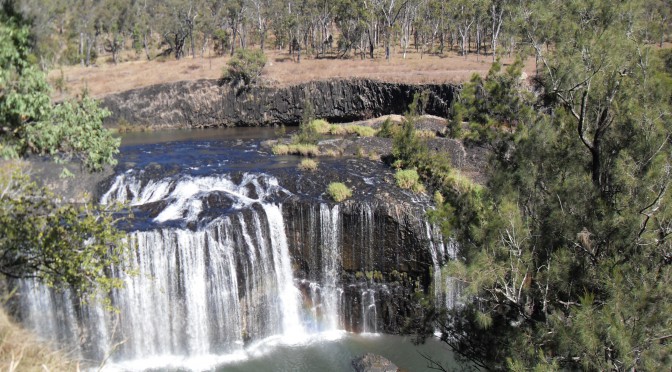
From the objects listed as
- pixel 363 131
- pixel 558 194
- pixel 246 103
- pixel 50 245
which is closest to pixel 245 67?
pixel 246 103

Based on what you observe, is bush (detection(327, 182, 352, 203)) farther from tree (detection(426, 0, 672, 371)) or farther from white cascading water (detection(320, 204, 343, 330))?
tree (detection(426, 0, 672, 371))

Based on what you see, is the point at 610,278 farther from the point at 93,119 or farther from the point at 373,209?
the point at 373,209

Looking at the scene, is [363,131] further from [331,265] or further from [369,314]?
[369,314]

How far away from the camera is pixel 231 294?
18.8 meters

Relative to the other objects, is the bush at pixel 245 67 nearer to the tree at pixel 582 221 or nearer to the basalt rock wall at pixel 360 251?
the basalt rock wall at pixel 360 251

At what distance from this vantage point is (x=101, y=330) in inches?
685

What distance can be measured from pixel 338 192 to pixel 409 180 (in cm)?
341

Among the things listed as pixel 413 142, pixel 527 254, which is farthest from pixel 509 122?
pixel 413 142

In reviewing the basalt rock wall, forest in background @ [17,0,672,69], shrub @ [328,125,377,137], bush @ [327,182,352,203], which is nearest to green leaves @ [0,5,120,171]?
the basalt rock wall

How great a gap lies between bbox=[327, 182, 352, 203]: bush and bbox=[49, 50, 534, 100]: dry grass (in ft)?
80.6

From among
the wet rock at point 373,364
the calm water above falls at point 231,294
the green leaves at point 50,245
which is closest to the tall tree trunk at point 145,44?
the calm water above falls at point 231,294

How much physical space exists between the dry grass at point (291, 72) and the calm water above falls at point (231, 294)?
26.3m

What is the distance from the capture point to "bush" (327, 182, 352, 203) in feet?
68.0

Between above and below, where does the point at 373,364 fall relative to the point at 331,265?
below
